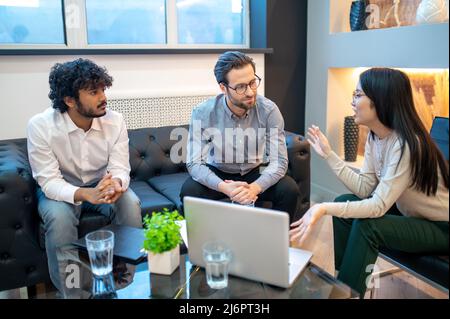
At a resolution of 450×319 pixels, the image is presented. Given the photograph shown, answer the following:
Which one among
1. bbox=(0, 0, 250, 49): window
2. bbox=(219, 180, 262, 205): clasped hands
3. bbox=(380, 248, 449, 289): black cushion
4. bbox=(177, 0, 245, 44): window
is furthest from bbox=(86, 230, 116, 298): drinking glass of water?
bbox=(177, 0, 245, 44): window

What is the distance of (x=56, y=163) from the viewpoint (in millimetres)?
1990

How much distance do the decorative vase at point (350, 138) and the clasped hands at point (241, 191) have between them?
1081 millimetres

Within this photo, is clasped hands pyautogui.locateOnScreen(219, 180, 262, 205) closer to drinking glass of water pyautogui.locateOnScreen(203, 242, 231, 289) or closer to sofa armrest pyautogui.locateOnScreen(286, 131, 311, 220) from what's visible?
sofa armrest pyautogui.locateOnScreen(286, 131, 311, 220)

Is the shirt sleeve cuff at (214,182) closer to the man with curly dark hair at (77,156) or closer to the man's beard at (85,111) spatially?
the man with curly dark hair at (77,156)

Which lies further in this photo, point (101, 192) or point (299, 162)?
point (299, 162)

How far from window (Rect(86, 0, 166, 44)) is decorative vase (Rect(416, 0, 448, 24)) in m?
1.69

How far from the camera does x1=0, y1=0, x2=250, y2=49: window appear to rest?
273cm

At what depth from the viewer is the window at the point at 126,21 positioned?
2.91 meters

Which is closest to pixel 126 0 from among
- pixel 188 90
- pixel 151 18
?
pixel 151 18

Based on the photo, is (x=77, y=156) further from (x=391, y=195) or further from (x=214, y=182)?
(x=391, y=195)

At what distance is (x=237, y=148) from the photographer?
215 centimetres

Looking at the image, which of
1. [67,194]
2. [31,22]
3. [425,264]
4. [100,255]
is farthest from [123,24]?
[425,264]

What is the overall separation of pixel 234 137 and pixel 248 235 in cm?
100

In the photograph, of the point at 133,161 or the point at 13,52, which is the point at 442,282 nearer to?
the point at 133,161
